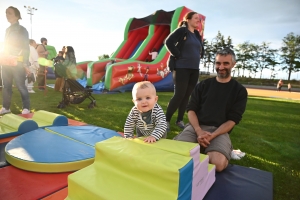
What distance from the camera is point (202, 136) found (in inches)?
90.5

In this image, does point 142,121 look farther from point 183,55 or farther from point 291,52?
point 291,52

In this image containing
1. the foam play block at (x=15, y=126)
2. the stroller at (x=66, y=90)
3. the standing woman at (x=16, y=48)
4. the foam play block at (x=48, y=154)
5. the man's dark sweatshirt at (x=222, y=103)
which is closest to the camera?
the foam play block at (x=48, y=154)

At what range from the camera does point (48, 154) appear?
2.08 metres

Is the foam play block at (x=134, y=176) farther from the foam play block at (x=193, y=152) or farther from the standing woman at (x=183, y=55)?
the standing woman at (x=183, y=55)

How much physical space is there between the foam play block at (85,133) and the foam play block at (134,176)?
Result: 3.06 feet

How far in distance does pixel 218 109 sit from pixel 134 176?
141cm

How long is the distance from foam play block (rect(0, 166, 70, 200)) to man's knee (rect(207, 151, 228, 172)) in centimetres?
141

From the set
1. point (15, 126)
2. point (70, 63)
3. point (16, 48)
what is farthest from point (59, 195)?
point (70, 63)

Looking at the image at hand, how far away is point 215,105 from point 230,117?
0.71 feet

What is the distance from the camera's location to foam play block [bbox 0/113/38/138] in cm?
284

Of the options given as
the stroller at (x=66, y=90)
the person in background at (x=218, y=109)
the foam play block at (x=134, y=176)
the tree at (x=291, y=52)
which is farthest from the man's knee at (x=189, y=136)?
the tree at (x=291, y=52)

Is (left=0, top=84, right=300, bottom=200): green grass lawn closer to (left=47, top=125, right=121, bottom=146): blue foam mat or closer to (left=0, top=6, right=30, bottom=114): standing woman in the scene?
(left=47, top=125, right=121, bottom=146): blue foam mat

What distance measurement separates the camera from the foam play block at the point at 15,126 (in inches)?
112

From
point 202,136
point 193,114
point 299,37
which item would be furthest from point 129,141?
point 299,37
